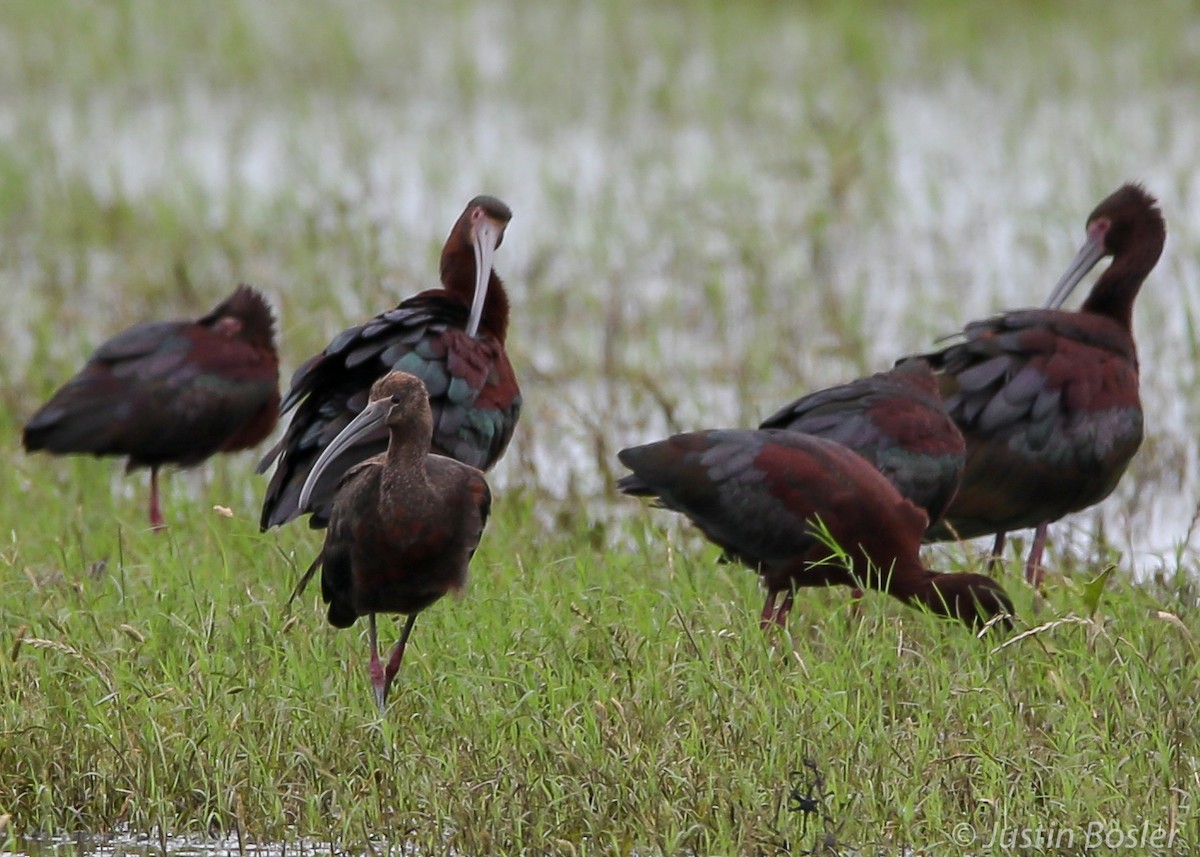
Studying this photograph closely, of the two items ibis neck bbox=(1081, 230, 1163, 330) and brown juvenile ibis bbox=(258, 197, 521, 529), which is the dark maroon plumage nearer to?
brown juvenile ibis bbox=(258, 197, 521, 529)

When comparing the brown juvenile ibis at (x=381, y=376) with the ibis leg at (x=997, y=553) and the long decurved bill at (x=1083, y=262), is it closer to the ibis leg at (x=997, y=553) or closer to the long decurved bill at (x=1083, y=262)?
the ibis leg at (x=997, y=553)

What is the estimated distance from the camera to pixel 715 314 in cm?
828

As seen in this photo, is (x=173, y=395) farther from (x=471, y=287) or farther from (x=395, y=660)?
(x=395, y=660)

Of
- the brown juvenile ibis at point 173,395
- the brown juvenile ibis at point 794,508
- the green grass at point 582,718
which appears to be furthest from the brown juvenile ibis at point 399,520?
the brown juvenile ibis at point 173,395

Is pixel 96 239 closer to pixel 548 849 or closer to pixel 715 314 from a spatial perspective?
pixel 715 314

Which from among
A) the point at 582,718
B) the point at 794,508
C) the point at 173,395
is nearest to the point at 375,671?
the point at 582,718

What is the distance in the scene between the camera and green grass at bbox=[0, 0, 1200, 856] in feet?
13.0

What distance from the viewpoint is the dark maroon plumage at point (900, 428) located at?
16.7 ft

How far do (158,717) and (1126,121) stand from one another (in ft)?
27.2

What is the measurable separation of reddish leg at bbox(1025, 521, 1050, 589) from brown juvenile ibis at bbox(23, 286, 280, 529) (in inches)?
96.4

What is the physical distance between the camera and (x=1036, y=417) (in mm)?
5453

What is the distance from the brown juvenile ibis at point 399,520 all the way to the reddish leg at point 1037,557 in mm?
1791

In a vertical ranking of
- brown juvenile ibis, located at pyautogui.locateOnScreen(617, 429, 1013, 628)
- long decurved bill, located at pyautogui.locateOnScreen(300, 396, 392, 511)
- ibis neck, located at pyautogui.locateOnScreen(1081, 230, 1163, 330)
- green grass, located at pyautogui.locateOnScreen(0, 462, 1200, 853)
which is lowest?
green grass, located at pyautogui.locateOnScreen(0, 462, 1200, 853)

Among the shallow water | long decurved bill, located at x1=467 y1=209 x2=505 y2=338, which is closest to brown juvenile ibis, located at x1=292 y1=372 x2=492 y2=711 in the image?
long decurved bill, located at x1=467 y1=209 x2=505 y2=338
